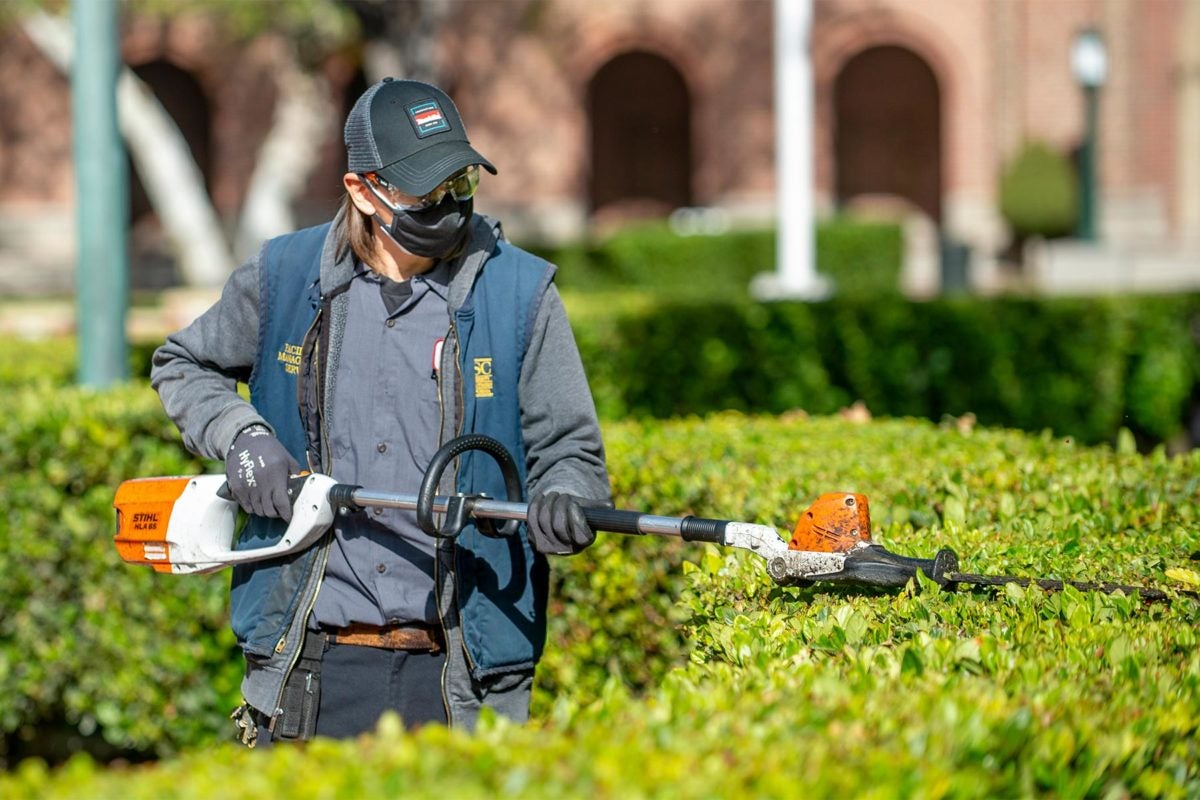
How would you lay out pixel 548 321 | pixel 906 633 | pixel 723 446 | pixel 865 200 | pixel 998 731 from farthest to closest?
1. pixel 865 200
2. pixel 723 446
3. pixel 548 321
4. pixel 906 633
5. pixel 998 731

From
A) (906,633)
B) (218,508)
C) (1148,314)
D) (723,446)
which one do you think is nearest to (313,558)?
(218,508)

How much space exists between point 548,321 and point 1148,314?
6426 millimetres

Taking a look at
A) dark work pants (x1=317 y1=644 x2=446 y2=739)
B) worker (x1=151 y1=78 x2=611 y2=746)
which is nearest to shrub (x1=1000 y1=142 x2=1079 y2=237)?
worker (x1=151 y1=78 x2=611 y2=746)

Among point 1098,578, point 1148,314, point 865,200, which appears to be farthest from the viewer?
point 865,200

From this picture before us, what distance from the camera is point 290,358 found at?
10.4 feet

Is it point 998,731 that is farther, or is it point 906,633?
point 906,633

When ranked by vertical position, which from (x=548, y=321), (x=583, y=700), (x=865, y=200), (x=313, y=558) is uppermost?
(x=865, y=200)

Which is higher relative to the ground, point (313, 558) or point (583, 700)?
point (313, 558)

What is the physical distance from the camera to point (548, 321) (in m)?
3.21

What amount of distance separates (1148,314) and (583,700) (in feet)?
18.1

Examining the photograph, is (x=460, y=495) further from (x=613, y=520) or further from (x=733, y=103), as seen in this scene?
(x=733, y=103)

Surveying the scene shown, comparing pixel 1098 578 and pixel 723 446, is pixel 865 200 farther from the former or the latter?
pixel 1098 578

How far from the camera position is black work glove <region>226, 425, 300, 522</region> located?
301 centimetres

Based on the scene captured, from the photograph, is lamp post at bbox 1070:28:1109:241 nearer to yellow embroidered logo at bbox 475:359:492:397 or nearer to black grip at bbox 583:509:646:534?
yellow embroidered logo at bbox 475:359:492:397
